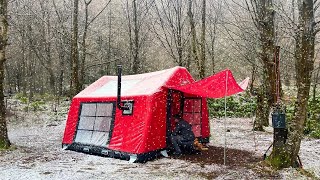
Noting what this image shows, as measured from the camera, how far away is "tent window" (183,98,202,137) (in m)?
8.94

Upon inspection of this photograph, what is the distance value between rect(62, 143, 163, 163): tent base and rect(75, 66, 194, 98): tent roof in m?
1.40

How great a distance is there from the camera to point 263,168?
620 centimetres

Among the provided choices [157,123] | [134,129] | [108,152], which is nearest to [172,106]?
[157,123]

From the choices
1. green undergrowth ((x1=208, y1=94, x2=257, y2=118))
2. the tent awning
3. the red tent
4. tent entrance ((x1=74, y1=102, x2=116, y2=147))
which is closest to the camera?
the tent awning

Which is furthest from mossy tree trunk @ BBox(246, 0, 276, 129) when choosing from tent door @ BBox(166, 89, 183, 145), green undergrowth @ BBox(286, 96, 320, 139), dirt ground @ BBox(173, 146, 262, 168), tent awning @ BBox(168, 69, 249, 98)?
tent awning @ BBox(168, 69, 249, 98)

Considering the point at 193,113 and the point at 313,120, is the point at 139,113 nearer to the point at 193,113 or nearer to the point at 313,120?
the point at 193,113

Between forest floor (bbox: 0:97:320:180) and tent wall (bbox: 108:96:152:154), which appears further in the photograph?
tent wall (bbox: 108:96:152:154)

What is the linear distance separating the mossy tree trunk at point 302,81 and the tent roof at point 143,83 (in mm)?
3141

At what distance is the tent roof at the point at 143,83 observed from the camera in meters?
7.96

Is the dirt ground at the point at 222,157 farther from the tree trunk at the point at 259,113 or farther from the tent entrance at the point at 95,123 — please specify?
the tree trunk at the point at 259,113

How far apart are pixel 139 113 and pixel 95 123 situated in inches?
64.2

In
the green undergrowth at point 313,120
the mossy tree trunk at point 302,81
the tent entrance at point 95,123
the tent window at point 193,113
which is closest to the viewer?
the mossy tree trunk at point 302,81

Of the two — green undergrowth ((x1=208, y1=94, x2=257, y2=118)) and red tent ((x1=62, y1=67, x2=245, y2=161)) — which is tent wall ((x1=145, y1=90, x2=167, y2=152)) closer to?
red tent ((x1=62, y1=67, x2=245, y2=161))

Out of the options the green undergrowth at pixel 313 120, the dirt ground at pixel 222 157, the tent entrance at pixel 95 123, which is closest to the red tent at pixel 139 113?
the tent entrance at pixel 95 123
